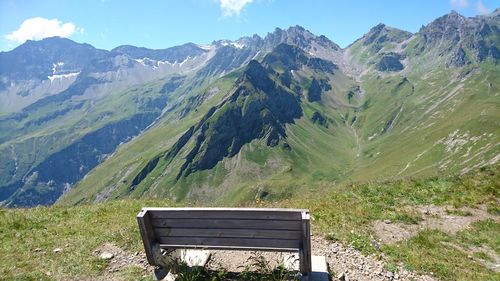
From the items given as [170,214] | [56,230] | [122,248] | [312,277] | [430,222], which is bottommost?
[56,230]

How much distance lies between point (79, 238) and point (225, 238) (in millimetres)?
8847

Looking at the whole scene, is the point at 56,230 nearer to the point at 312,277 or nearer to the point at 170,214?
the point at 170,214

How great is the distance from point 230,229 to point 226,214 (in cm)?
44

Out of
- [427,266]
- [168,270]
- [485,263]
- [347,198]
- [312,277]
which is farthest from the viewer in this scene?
[347,198]

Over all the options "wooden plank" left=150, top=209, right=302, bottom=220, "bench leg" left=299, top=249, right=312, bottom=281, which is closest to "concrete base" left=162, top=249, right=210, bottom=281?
"wooden plank" left=150, top=209, right=302, bottom=220

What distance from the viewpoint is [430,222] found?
17.4 metres

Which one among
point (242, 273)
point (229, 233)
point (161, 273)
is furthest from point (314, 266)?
point (161, 273)

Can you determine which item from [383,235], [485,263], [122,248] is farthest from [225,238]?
[485,263]

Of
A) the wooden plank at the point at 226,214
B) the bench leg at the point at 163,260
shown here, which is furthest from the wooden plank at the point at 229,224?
the bench leg at the point at 163,260

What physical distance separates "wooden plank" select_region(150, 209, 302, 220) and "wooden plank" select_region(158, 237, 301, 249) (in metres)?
0.69

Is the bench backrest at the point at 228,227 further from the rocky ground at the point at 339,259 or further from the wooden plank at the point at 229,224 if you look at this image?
the rocky ground at the point at 339,259

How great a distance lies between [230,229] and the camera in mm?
9836

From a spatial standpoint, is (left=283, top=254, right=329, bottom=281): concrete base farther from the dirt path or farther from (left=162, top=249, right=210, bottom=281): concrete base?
(left=162, top=249, right=210, bottom=281): concrete base

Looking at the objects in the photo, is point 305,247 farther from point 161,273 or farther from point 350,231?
point 350,231
